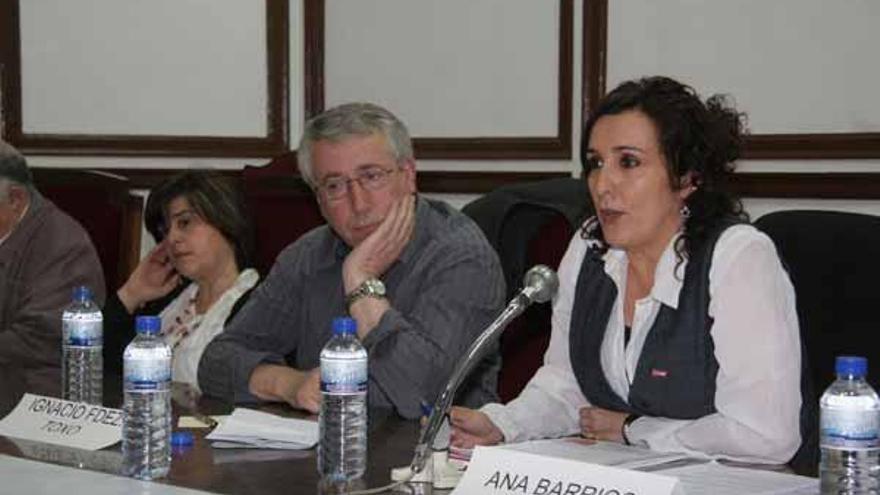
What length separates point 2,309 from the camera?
391cm

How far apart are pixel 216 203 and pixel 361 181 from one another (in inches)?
39.2

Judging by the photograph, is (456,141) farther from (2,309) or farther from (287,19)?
(2,309)

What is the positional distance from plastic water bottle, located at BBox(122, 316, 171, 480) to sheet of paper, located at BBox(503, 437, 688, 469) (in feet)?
1.68

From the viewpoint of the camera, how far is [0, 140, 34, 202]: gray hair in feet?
13.0

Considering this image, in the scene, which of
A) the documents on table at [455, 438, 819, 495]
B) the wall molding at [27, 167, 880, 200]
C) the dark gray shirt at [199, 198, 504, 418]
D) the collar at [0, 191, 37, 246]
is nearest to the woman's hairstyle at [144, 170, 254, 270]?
the wall molding at [27, 167, 880, 200]

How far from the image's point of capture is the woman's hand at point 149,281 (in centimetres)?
Result: 380

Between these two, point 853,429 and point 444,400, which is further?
point 444,400

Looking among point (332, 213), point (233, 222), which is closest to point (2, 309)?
point (233, 222)

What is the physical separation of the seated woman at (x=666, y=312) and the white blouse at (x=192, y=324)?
1267 millimetres

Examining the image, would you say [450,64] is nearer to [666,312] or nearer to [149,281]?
[149,281]

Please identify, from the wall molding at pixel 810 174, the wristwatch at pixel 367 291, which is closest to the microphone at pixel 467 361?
the wristwatch at pixel 367 291

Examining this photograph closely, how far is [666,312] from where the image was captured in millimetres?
2348

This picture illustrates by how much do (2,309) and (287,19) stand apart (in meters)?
A: 1.31

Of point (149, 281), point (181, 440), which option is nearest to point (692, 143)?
point (181, 440)
